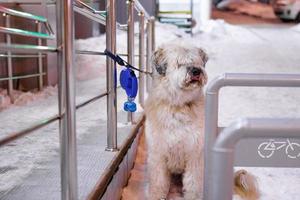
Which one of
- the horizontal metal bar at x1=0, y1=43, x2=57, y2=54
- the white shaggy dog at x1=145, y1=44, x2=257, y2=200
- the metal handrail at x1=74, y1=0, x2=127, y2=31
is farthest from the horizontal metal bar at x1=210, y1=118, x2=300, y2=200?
the white shaggy dog at x1=145, y1=44, x2=257, y2=200

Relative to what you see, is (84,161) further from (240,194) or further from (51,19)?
(51,19)

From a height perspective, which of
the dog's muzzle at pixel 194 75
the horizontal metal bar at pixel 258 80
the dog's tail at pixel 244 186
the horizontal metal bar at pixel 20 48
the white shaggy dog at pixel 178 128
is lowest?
the dog's tail at pixel 244 186

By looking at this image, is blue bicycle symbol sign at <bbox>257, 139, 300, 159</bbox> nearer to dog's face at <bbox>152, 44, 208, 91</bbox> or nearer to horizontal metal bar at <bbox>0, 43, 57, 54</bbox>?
horizontal metal bar at <bbox>0, 43, 57, 54</bbox>

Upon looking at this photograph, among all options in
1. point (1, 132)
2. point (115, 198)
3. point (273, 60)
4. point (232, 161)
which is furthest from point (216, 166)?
point (273, 60)

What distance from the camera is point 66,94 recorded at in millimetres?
1248

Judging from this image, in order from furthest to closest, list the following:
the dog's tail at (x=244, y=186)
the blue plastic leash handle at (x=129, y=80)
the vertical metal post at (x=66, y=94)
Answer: the blue plastic leash handle at (x=129, y=80)
the dog's tail at (x=244, y=186)
the vertical metal post at (x=66, y=94)

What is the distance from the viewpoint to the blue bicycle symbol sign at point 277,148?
3.29 ft

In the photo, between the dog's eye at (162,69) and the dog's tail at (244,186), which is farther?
the dog's eye at (162,69)

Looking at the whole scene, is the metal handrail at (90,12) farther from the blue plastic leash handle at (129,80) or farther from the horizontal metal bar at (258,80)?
the horizontal metal bar at (258,80)

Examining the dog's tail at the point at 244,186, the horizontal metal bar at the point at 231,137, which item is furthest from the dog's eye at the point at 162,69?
the horizontal metal bar at the point at 231,137

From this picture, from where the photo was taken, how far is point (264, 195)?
2.20m

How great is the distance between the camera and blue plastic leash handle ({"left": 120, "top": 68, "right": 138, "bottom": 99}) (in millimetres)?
2348

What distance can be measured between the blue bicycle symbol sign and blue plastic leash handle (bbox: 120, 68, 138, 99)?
1374 millimetres

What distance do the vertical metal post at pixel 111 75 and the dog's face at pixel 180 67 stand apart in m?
0.25
